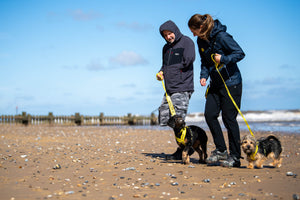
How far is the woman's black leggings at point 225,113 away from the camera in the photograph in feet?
18.6

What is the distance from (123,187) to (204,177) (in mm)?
1306

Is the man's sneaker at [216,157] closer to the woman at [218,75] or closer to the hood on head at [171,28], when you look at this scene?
the woman at [218,75]

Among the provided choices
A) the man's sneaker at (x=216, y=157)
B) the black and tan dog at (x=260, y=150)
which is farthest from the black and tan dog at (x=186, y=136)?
the black and tan dog at (x=260, y=150)

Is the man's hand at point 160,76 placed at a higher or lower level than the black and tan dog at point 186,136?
higher

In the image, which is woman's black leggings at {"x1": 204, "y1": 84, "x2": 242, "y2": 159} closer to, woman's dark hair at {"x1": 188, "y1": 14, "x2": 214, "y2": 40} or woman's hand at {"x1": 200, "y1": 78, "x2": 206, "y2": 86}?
woman's hand at {"x1": 200, "y1": 78, "x2": 206, "y2": 86}

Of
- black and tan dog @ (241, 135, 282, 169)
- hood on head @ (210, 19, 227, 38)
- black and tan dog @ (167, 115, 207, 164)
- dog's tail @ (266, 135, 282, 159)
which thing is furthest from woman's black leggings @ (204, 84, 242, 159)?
hood on head @ (210, 19, 227, 38)

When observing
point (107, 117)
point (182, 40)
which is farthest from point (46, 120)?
point (182, 40)

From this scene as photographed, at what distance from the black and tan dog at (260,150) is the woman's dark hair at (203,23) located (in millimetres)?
2020

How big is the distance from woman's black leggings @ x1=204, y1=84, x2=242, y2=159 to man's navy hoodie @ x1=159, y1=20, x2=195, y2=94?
0.58 m

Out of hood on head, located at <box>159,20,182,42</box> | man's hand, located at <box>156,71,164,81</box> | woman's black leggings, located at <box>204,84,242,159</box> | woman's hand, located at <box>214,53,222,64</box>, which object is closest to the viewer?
woman's hand, located at <box>214,53,222,64</box>

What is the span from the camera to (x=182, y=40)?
21.2 feet

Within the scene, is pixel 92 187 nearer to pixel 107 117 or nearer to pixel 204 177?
pixel 204 177

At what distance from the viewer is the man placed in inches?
247

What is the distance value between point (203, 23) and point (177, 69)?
1.15 metres
